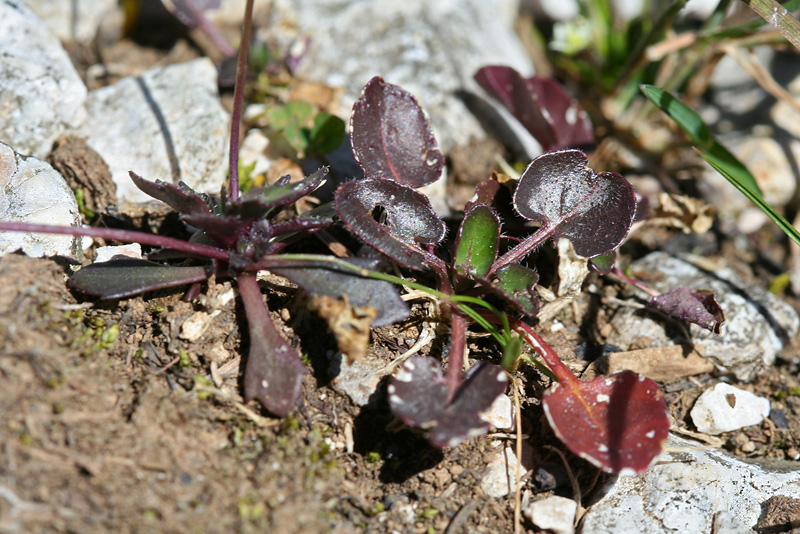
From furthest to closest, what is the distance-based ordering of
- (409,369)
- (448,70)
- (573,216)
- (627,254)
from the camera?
(448,70), (627,254), (573,216), (409,369)

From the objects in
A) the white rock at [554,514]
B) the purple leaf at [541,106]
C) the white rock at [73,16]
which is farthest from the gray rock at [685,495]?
the white rock at [73,16]

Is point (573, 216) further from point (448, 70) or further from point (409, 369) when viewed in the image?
point (448, 70)

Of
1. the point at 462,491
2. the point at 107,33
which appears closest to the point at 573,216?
the point at 462,491

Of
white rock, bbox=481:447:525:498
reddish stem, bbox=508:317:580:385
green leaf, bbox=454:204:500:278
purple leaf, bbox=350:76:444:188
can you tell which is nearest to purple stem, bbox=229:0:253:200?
purple leaf, bbox=350:76:444:188

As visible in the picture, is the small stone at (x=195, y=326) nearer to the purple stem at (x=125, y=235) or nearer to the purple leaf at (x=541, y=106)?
the purple stem at (x=125, y=235)

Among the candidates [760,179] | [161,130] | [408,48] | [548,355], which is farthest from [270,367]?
[760,179]

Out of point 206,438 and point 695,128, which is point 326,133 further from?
point 695,128
